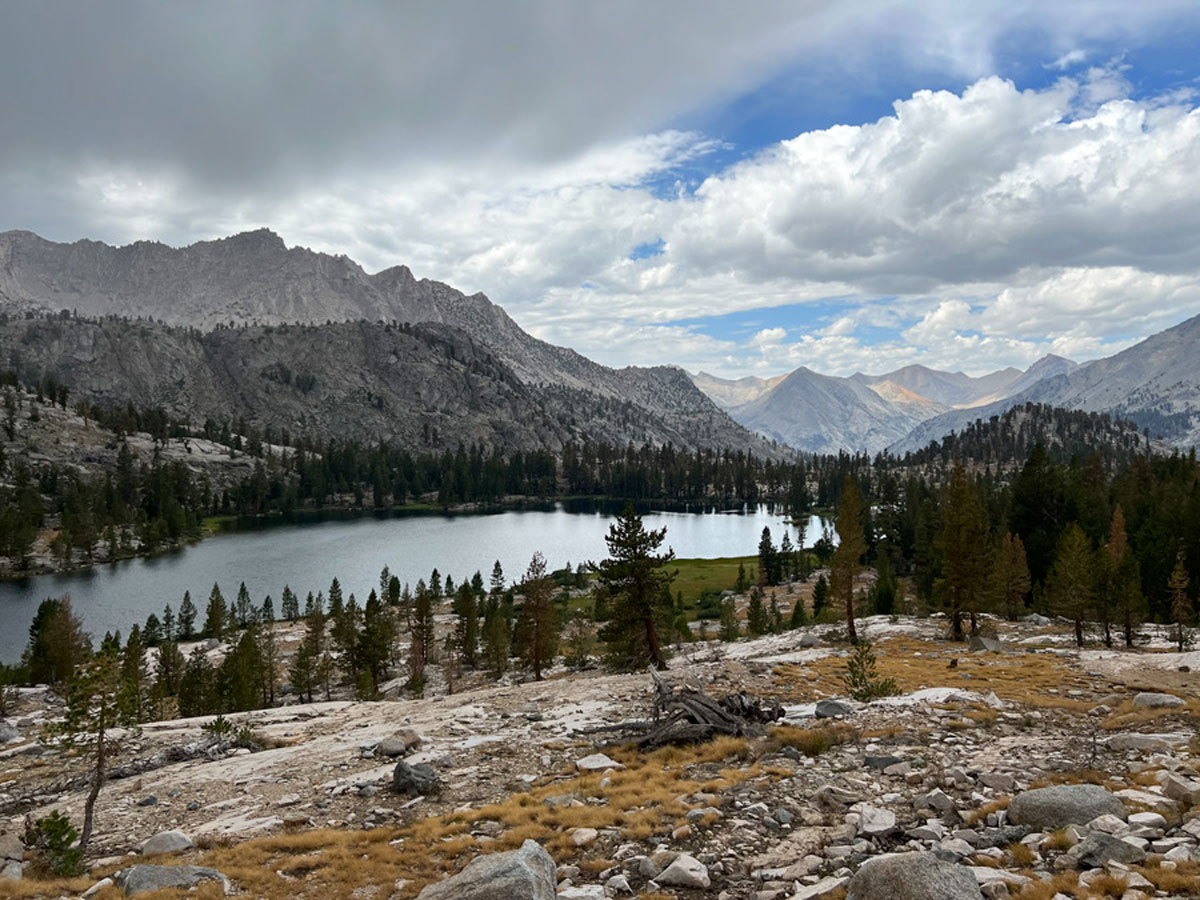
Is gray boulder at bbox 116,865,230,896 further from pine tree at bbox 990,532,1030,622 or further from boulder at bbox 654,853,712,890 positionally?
pine tree at bbox 990,532,1030,622

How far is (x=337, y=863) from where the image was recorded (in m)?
14.7

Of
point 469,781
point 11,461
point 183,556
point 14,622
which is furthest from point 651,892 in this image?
point 11,461

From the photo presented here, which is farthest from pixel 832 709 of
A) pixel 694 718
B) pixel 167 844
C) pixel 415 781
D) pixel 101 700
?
pixel 101 700

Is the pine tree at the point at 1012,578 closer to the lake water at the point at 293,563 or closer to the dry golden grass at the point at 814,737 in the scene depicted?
the dry golden grass at the point at 814,737

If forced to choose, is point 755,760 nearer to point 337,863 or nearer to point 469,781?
point 469,781

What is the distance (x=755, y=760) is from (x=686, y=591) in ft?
327

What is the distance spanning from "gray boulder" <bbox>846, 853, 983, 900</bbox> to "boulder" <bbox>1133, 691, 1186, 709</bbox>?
18226 mm

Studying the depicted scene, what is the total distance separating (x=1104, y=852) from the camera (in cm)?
1055

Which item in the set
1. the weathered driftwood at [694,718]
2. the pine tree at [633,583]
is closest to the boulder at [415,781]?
the weathered driftwood at [694,718]

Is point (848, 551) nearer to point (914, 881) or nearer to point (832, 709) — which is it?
point (832, 709)

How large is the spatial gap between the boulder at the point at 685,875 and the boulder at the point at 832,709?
12.8 metres

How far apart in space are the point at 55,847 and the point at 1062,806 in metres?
24.1

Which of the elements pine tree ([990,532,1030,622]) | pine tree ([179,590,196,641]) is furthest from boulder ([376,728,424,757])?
pine tree ([179,590,196,641])

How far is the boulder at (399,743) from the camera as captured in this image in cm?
2452
